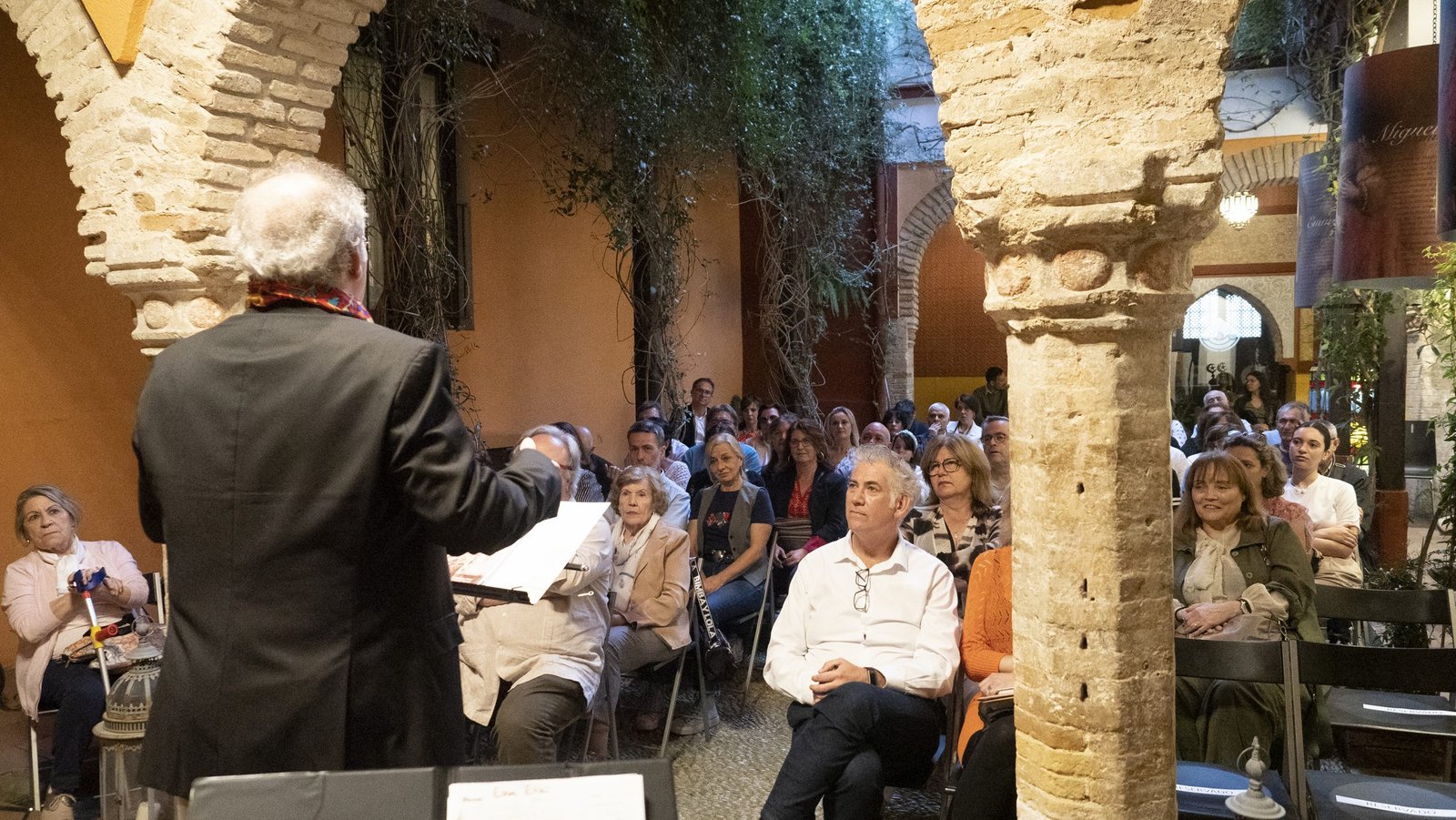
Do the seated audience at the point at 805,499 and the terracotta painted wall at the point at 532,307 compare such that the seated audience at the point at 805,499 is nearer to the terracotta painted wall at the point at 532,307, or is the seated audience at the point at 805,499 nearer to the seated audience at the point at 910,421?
the terracotta painted wall at the point at 532,307

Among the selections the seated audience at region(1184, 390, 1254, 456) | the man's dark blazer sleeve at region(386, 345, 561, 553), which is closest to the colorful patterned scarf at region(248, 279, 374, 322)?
the man's dark blazer sleeve at region(386, 345, 561, 553)

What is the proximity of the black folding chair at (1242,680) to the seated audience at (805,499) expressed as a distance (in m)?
2.50

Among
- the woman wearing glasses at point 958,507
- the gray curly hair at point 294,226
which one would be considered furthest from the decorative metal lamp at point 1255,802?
the gray curly hair at point 294,226

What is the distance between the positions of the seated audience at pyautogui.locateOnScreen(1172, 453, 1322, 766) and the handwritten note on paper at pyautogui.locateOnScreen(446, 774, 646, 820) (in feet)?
8.63

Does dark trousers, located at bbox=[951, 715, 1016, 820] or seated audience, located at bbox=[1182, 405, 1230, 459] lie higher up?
seated audience, located at bbox=[1182, 405, 1230, 459]

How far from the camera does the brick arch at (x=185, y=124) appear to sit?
3848mm

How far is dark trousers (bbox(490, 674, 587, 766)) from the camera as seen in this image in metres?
3.62

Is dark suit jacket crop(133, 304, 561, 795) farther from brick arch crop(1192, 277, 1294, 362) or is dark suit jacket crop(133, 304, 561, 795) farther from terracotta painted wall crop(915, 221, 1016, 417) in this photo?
brick arch crop(1192, 277, 1294, 362)

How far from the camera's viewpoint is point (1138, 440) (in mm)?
2508

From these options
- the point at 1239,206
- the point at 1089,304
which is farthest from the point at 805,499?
the point at 1239,206

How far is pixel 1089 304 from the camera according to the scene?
8.03 ft

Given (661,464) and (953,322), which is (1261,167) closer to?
(953,322)

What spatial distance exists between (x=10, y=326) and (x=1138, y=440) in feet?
16.8

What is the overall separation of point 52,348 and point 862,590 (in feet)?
13.9
